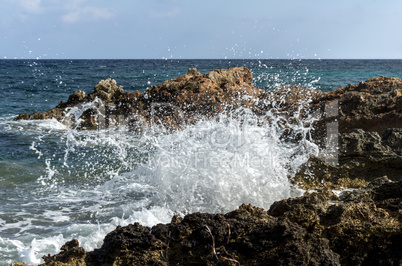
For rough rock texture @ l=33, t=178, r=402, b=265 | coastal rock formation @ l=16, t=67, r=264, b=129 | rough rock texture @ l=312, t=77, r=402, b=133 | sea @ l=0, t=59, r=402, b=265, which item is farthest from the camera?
coastal rock formation @ l=16, t=67, r=264, b=129

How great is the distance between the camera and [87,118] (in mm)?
9352

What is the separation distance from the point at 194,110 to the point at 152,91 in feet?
→ 4.41

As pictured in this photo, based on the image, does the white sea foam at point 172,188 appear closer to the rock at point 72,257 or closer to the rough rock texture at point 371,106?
the rock at point 72,257

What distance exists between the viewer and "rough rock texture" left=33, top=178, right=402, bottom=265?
215cm

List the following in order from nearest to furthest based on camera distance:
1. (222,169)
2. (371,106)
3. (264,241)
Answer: (264,241) < (222,169) < (371,106)

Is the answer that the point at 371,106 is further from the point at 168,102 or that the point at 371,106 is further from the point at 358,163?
the point at 168,102

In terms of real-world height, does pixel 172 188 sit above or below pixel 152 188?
above

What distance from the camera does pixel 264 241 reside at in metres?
2.19

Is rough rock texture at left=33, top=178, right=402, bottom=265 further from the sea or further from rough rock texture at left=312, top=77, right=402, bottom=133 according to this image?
rough rock texture at left=312, top=77, right=402, bottom=133

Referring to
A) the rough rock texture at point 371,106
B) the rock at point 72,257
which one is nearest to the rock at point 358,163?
the rough rock texture at point 371,106

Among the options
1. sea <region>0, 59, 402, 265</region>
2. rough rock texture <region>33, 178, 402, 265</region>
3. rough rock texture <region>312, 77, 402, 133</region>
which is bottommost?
sea <region>0, 59, 402, 265</region>

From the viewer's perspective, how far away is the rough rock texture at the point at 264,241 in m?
2.15

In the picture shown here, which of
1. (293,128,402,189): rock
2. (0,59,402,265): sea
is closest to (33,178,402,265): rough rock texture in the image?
(0,59,402,265): sea

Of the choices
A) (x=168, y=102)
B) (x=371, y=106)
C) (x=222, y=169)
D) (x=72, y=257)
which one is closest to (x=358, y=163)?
(x=222, y=169)
